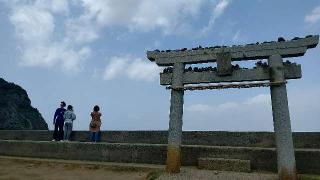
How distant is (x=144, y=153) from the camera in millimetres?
10930

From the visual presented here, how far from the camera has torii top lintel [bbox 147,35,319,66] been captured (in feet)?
28.9

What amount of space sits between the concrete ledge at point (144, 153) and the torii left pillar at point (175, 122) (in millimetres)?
1134

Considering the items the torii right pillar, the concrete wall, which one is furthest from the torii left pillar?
the concrete wall

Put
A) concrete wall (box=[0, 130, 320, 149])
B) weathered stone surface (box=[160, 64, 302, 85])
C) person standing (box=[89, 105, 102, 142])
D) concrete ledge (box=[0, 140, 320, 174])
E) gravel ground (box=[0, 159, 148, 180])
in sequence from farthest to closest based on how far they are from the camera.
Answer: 1. person standing (box=[89, 105, 102, 142])
2. concrete wall (box=[0, 130, 320, 149])
3. gravel ground (box=[0, 159, 148, 180])
4. concrete ledge (box=[0, 140, 320, 174])
5. weathered stone surface (box=[160, 64, 302, 85])

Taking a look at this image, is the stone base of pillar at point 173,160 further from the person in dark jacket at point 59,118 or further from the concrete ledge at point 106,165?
the person in dark jacket at point 59,118

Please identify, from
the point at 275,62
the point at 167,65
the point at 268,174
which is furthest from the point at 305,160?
the point at 167,65

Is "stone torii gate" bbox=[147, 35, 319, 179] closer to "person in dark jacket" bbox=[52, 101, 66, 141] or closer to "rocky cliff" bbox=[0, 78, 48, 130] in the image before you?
"person in dark jacket" bbox=[52, 101, 66, 141]

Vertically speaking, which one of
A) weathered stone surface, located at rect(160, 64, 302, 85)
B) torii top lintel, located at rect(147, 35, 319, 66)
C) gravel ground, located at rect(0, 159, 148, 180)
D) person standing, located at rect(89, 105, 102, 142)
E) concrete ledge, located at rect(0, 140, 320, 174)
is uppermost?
torii top lintel, located at rect(147, 35, 319, 66)

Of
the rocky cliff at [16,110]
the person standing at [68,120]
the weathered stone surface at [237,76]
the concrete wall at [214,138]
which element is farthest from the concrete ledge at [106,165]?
the rocky cliff at [16,110]

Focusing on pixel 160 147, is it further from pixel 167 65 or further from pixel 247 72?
pixel 247 72

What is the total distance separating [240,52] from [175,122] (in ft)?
8.80

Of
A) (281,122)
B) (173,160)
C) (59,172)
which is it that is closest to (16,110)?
(59,172)

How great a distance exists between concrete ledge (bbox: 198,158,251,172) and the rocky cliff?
21.0 m

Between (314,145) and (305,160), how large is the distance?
342 cm
